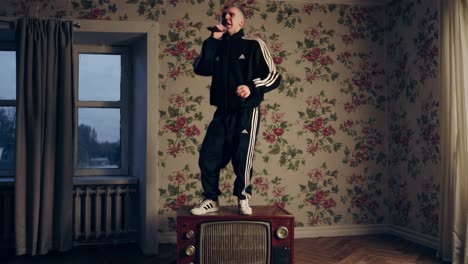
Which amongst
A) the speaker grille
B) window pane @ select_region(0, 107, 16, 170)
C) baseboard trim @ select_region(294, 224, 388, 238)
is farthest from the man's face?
window pane @ select_region(0, 107, 16, 170)

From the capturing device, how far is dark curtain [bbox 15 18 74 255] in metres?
3.04

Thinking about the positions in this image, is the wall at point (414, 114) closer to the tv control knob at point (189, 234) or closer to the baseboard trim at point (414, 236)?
the baseboard trim at point (414, 236)

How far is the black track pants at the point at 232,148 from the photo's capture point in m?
2.15

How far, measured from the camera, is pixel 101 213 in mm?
3412

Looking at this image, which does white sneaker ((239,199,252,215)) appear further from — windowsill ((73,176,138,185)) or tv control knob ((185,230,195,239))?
windowsill ((73,176,138,185))

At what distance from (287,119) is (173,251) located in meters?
1.38

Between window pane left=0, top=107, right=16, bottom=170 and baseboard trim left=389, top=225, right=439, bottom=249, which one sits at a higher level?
window pane left=0, top=107, right=16, bottom=170

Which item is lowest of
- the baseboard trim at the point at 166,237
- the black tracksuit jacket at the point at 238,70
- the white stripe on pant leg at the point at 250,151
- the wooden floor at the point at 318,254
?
the wooden floor at the point at 318,254

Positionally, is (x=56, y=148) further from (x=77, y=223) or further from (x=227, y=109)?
(x=227, y=109)

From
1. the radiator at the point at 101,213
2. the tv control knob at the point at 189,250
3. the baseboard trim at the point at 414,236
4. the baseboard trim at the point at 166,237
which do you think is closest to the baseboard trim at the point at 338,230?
the baseboard trim at the point at 414,236

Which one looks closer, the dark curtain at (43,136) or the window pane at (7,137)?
the dark curtain at (43,136)

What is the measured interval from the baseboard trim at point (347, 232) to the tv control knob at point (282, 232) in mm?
1522

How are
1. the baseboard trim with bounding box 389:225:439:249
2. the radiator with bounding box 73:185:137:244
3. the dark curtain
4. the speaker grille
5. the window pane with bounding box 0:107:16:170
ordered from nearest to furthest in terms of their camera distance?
1. the speaker grille
2. the dark curtain
3. the baseboard trim with bounding box 389:225:439:249
4. the radiator with bounding box 73:185:137:244
5. the window pane with bounding box 0:107:16:170

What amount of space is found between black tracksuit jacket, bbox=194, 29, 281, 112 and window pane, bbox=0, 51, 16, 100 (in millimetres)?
2123
